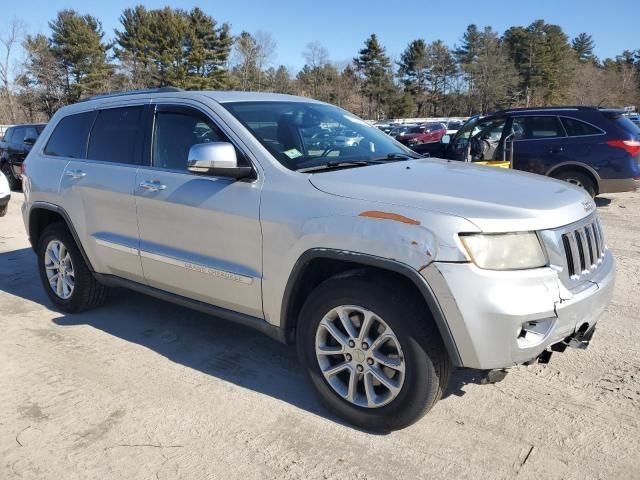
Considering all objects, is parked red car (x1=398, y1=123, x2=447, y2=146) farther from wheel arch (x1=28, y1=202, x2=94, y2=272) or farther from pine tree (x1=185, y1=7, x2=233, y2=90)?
pine tree (x1=185, y1=7, x2=233, y2=90)

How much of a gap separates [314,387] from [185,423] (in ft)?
2.49

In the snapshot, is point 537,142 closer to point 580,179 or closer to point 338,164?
point 580,179

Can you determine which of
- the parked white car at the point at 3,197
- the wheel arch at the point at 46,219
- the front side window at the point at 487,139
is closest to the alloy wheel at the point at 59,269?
the wheel arch at the point at 46,219

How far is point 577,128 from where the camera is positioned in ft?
30.0

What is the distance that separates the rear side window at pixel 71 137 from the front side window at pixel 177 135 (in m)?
1.02

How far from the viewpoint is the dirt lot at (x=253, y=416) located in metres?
2.71

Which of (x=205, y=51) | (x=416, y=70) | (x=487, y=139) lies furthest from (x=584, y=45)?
(x=487, y=139)

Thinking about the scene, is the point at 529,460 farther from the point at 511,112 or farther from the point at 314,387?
the point at 511,112

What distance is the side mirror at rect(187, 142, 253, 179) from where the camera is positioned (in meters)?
3.23

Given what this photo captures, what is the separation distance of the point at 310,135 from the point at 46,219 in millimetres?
2896

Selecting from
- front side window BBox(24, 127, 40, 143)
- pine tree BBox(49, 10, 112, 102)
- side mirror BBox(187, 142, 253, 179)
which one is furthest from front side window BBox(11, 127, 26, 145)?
pine tree BBox(49, 10, 112, 102)

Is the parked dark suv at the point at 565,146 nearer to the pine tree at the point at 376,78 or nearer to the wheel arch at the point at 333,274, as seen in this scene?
the wheel arch at the point at 333,274

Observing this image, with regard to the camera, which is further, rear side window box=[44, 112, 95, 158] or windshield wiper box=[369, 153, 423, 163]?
rear side window box=[44, 112, 95, 158]

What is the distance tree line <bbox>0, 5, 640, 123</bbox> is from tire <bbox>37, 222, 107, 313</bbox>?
158 ft
